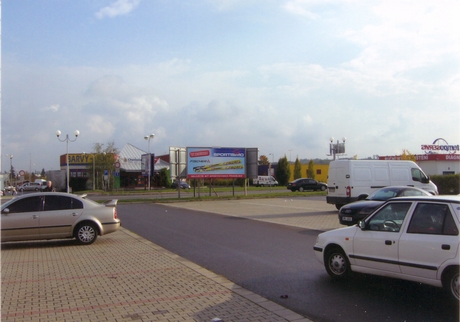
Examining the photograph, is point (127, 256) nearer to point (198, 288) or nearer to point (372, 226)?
point (198, 288)

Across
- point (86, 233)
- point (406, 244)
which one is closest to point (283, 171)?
point (86, 233)

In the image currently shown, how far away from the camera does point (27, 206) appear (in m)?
12.3

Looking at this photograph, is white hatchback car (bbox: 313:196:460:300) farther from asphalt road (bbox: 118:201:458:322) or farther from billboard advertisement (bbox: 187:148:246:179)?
billboard advertisement (bbox: 187:148:246:179)

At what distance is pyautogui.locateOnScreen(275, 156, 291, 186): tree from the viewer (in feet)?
234

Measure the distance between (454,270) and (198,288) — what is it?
3817 millimetres

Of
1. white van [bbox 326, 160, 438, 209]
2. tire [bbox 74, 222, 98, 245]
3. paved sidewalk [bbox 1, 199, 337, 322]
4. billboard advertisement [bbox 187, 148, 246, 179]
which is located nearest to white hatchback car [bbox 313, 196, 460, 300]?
paved sidewalk [bbox 1, 199, 337, 322]

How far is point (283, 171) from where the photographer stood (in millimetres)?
71312

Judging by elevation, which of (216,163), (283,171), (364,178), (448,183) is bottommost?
(448,183)

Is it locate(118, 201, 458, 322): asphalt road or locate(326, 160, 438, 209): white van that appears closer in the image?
locate(118, 201, 458, 322): asphalt road

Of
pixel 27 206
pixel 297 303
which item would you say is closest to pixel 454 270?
pixel 297 303

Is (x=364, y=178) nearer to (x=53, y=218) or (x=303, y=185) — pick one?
(x=53, y=218)

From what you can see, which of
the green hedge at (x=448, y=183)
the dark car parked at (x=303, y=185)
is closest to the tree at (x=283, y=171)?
the dark car parked at (x=303, y=185)

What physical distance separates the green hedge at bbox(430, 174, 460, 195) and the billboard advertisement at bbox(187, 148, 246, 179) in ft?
51.1

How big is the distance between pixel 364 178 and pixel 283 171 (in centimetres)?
4929
